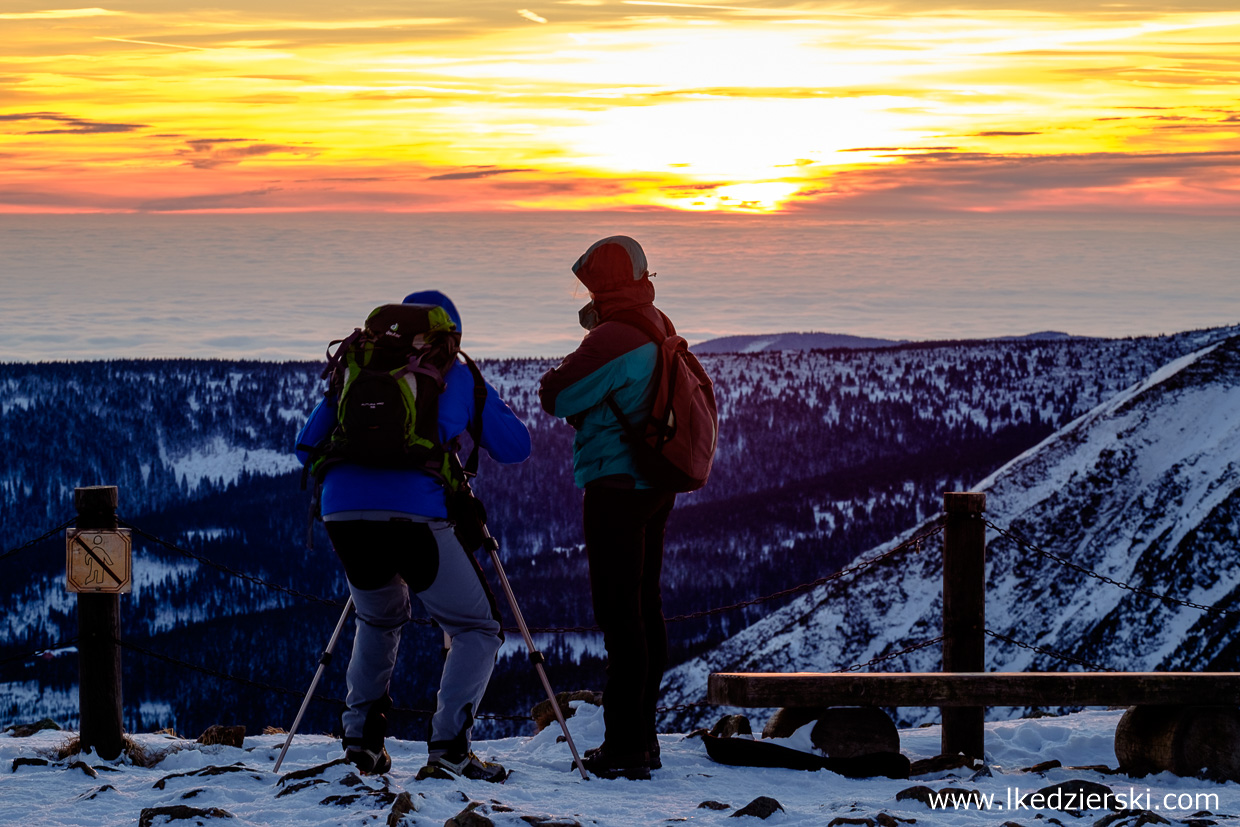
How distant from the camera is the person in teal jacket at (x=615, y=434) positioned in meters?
6.31

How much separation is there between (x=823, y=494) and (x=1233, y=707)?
346ft

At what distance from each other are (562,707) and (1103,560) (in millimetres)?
23929

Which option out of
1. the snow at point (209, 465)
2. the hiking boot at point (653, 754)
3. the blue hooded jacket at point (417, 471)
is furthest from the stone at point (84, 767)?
the snow at point (209, 465)

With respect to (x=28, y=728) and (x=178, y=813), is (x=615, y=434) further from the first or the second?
(x=28, y=728)

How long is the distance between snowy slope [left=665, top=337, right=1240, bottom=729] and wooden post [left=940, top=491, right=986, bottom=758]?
1608cm

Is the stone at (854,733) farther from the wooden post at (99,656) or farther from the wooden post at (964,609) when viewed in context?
the wooden post at (99,656)

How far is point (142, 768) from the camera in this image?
7219 millimetres

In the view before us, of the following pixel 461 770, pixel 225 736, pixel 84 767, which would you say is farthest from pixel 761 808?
pixel 84 767

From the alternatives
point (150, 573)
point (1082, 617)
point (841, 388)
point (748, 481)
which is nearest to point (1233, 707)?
point (1082, 617)

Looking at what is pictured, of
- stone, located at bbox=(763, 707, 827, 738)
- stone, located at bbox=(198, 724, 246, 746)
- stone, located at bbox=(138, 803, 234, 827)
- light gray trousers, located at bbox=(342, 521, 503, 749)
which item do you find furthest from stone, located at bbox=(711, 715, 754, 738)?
stone, located at bbox=(138, 803, 234, 827)

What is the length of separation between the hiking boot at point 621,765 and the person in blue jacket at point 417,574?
1.95ft

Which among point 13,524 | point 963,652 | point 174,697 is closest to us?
point 963,652

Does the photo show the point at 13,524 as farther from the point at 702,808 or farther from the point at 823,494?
the point at 702,808

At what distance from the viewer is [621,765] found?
6.78 metres
